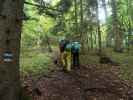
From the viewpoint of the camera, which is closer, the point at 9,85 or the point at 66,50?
the point at 9,85

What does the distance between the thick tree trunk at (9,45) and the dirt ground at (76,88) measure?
268 centimetres

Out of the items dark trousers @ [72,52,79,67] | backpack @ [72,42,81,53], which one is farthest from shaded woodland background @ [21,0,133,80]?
backpack @ [72,42,81,53]

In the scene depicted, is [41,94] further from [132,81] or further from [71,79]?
[132,81]

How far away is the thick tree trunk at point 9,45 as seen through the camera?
439cm

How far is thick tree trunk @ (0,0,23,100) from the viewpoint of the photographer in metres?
4.39

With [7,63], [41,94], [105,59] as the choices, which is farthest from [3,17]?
[105,59]

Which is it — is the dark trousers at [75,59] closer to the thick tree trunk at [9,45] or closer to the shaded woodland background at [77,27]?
the shaded woodland background at [77,27]

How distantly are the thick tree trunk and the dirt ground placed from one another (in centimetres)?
268

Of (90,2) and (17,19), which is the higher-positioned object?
(90,2)

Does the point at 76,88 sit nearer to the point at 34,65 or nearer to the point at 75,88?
the point at 75,88

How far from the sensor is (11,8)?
4457 millimetres

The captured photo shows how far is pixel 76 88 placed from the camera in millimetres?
8750

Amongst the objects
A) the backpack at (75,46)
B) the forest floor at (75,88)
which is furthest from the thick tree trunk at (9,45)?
the backpack at (75,46)

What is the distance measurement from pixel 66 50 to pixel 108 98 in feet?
15.9
